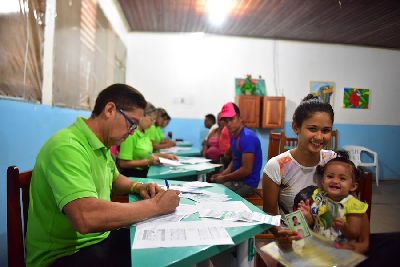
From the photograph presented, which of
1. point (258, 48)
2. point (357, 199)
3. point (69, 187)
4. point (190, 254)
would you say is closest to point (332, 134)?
point (357, 199)

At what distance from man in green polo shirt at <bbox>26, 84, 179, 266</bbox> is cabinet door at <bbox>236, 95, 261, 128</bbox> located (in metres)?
4.75

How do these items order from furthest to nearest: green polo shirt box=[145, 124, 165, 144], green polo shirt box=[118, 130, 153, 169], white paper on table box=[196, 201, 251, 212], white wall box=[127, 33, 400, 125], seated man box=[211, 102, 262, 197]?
white wall box=[127, 33, 400, 125]
green polo shirt box=[145, 124, 165, 144]
green polo shirt box=[118, 130, 153, 169]
seated man box=[211, 102, 262, 197]
white paper on table box=[196, 201, 251, 212]

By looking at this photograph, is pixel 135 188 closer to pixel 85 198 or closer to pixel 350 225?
pixel 85 198

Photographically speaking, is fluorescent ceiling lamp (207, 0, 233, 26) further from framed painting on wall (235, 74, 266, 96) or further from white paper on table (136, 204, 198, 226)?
white paper on table (136, 204, 198, 226)

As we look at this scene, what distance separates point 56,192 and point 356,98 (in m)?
0.96

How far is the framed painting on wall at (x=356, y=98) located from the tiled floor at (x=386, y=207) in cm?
22

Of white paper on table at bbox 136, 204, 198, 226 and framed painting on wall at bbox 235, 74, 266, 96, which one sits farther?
framed painting on wall at bbox 235, 74, 266, 96

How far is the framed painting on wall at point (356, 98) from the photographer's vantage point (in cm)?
84

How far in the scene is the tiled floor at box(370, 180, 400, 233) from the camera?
0.69m

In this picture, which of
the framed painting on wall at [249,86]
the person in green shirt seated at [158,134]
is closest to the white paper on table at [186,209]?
the person in green shirt seated at [158,134]

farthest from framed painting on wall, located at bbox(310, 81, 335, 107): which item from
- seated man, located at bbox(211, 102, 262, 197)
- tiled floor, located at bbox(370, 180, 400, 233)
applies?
seated man, located at bbox(211, 102, 262, 197)

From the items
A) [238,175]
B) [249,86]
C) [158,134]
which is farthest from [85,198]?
[249,86]

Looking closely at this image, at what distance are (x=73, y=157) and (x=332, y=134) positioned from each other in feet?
2.94

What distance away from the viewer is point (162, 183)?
5.55 ft
